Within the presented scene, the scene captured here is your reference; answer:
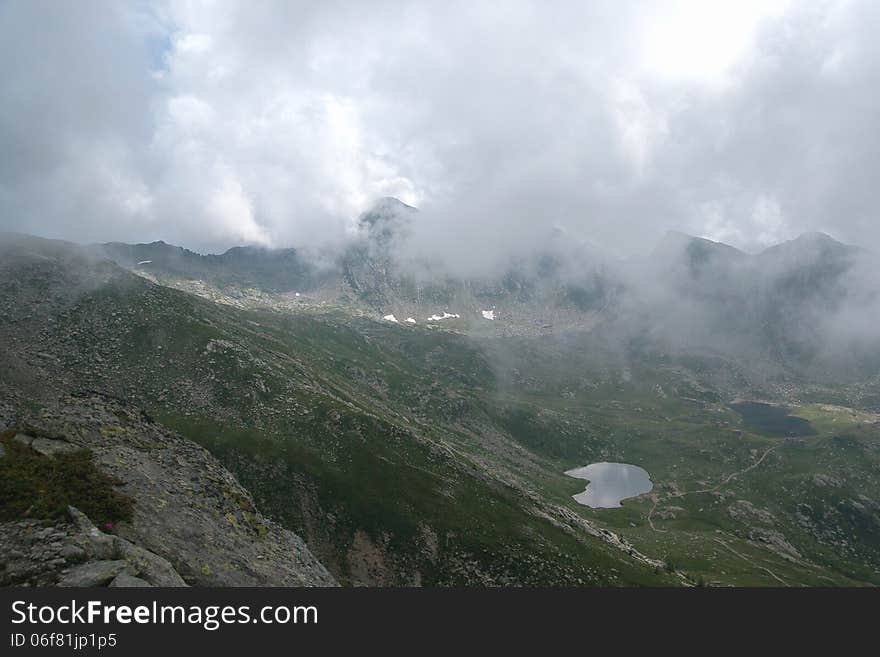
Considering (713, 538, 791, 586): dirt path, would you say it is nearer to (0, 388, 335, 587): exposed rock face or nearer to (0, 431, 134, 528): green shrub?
(0, 388, 335, 587): exposed rock face

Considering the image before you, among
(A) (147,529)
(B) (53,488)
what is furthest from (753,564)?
(B) (53,488)

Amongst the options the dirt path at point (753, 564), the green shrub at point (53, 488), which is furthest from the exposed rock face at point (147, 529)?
the dirt path at point (753, 564)

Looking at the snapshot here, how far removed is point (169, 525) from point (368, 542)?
50437mm

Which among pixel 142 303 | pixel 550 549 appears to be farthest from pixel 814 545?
pixel 142 303

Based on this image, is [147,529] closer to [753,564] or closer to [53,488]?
[53,488]

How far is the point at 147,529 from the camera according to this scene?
112 feet

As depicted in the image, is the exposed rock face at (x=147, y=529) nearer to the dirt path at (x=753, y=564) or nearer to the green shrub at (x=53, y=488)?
the green shrub at (x=53, y=488)

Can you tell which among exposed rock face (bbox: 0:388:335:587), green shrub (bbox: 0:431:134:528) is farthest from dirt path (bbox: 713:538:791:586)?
green shrub (bbox: 0:431:134:528)

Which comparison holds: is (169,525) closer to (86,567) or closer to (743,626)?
(86,567)

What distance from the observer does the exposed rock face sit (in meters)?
25.0

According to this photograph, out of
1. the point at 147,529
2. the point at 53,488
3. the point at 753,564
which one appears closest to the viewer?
the point at 53,488

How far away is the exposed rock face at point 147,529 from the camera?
983 inches

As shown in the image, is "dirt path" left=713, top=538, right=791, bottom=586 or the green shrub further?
"dirt path" left=713, top=538, right=791, bottom=586

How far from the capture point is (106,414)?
52.1 metres
